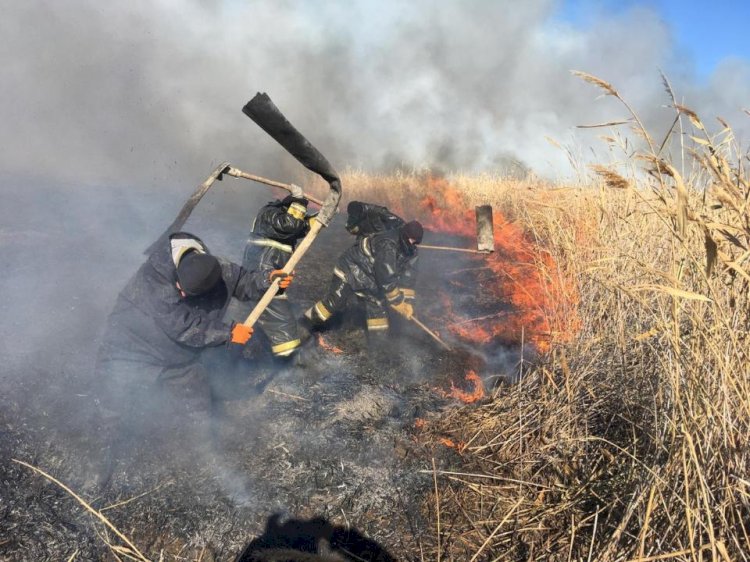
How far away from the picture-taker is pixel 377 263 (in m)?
5.72

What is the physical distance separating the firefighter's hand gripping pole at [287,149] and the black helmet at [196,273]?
0.60m

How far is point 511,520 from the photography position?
2.66 metres

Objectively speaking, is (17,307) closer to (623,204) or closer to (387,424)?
(387,424)

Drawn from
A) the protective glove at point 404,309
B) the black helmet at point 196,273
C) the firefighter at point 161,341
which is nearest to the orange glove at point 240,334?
the firefighter at point 161,341

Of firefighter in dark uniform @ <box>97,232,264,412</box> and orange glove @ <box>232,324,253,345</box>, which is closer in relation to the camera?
firefighter in dark uniform @ <box>97,232,264,412</box>

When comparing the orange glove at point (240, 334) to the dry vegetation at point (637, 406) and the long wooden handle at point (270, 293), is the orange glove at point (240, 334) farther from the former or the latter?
the dry vegetation at point (637, 406)

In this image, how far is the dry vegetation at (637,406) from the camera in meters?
1.64

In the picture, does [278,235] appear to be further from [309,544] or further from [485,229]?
[309,544]

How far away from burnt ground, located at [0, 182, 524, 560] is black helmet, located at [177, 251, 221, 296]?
1.23 metres

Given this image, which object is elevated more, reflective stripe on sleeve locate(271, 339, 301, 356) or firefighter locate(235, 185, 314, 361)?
firefighter locate(235, 185, 314, 361)

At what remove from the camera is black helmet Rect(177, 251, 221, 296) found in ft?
10.8

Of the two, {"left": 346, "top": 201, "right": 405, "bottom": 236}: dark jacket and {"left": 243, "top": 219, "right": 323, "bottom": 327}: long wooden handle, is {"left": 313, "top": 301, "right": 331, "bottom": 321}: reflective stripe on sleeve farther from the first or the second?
{"left": 243, "top": 219, "right": 323, "bottom": 327}: long wooden handle

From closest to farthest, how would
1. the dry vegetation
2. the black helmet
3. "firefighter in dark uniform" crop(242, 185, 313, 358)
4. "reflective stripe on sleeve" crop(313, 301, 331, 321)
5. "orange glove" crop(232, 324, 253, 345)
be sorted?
the dry vegetation → the black helmet → "orange glove" crop(232, 324, 253, 345) → "firefighter in dark uniform" crop(242, 185, 313, 358) → "reflective stripe on sleeve" crop(313, 301, 331, 321)

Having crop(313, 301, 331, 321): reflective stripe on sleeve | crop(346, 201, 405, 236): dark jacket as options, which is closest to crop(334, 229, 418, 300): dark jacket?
crop(346, 201, 405, 236): dark jacket
